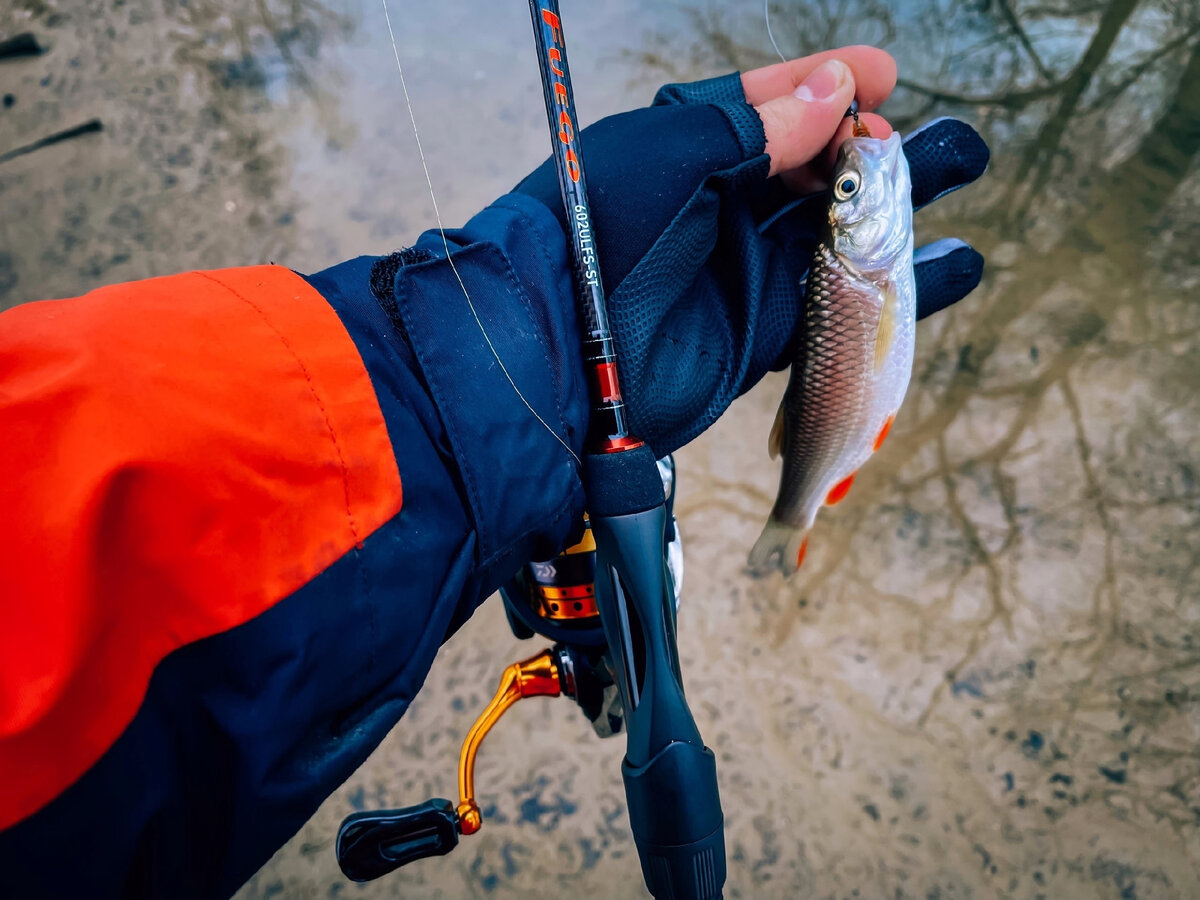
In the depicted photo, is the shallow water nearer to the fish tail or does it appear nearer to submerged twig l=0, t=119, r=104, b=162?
submerged twig l=0, t=119, r=104, b=162

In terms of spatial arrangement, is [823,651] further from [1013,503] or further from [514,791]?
[514,791]

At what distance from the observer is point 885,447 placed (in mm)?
1679

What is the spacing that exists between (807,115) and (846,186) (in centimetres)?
12

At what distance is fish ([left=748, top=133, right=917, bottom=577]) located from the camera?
0.96 meters

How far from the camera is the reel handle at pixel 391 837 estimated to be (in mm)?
811

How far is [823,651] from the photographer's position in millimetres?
1581

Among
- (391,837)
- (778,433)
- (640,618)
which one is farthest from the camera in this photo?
(778,433)

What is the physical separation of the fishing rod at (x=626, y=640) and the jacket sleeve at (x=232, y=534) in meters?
0.08

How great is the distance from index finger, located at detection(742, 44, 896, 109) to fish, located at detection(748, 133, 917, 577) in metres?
0.15

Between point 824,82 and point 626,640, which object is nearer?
point 626,640

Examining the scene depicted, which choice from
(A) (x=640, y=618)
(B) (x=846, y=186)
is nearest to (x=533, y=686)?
(A) (x=640, y=618)

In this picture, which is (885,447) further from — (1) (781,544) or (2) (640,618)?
(2) (640,618)

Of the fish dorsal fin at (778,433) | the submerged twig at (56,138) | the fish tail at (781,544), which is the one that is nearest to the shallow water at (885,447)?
the submerged twig at (56,138)

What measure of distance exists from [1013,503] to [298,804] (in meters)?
1.66
